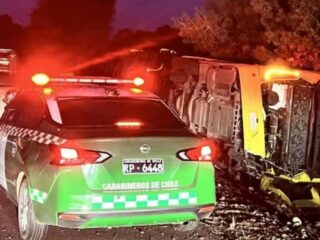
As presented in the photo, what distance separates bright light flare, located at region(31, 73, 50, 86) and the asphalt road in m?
1.49

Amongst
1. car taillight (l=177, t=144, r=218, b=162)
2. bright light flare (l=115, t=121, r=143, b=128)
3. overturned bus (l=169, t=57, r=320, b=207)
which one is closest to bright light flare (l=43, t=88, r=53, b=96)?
bright light flare (l=115, t=121, r=143, b=128)

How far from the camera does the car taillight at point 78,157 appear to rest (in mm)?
5223

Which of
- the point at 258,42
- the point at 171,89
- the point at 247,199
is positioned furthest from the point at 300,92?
the point at 258,42

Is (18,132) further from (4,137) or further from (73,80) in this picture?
(73,80)

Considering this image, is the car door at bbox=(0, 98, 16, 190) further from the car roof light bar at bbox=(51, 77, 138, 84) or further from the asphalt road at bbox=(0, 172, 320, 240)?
the car roof light bar at bbox=(51, 77, 138, 84)

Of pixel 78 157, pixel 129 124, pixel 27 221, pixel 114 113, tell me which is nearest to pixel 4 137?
pixel 27 221

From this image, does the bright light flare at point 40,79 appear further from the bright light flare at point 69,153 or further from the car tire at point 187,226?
the car tire at point 187,226

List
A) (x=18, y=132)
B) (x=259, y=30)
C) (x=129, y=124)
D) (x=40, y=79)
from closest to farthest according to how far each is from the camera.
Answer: (x=129, y=124) < (x=40, y=79) < (x=18, y=132) < (x=259, y=30)

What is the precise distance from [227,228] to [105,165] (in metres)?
1.87

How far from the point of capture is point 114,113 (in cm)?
604

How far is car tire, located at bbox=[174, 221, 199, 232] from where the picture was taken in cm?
616

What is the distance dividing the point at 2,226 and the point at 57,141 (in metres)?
1.61

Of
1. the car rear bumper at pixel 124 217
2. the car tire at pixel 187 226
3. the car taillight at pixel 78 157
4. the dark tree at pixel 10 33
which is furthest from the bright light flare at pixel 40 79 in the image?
the dark tree at pixel 10 33

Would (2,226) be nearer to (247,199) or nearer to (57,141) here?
(57,141)
